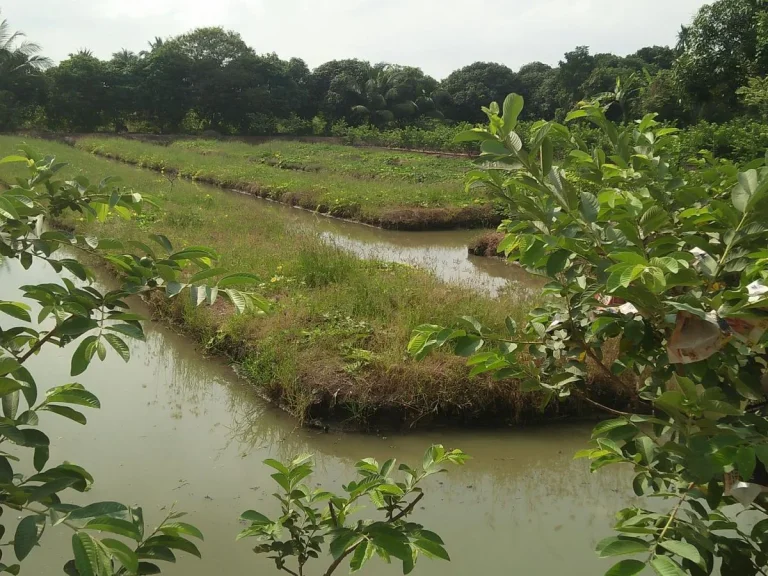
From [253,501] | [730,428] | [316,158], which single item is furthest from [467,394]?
[316,158]

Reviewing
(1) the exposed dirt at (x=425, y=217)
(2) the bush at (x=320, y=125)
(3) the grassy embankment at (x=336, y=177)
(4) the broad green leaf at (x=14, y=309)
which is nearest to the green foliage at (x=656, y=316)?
(4) the broad green leaf at (x=14, y=309)

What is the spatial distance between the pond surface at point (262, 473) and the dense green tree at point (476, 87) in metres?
34.2

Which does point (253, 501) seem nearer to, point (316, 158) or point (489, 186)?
point (489, 186)

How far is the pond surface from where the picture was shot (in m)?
3.11

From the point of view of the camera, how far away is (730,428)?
1004 mm

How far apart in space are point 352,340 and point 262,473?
1.72 meters

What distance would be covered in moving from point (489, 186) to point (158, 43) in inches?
1554

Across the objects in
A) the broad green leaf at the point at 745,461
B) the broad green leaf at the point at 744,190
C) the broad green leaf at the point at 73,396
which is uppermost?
the broad green leaf at the point at 744,190

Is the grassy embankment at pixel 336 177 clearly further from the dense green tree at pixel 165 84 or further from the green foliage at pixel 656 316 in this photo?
the green foliage at pixel 656 316

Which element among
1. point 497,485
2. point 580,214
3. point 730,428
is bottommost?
point 497,485

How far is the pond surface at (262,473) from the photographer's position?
3109mm

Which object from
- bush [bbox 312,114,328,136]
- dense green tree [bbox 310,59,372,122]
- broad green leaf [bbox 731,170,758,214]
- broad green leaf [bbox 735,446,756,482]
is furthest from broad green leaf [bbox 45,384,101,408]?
bush [bbox 312,114,328,136]

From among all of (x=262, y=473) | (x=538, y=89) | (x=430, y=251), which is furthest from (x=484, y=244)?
(x=538, y=89)

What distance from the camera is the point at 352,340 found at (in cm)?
543
